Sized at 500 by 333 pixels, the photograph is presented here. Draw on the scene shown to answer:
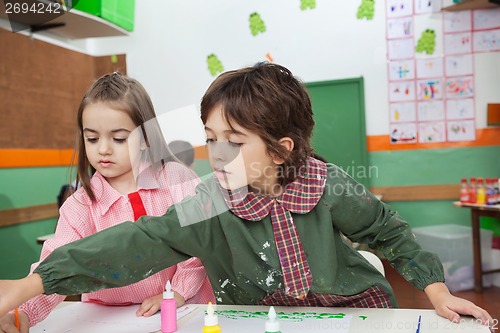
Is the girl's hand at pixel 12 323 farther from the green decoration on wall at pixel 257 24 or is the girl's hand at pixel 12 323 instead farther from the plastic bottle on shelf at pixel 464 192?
the green decoration on wall at pixel 257 24

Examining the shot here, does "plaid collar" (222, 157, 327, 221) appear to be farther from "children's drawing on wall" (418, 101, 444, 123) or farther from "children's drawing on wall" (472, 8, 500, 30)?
"children's drawing on wall" (472, 8, 500, 30)

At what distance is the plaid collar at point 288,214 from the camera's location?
3.58 ft

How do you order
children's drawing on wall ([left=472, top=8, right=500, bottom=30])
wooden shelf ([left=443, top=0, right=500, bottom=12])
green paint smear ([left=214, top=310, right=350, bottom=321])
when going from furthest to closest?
1. children's drawing on wall ([left=472, top=8, right=500, bottom=30])
2. wooden shelf ([left=443, top=0, right=500, bottom=12])
3. green paint smear ([left=214, top=310, right=350, bottom=321])

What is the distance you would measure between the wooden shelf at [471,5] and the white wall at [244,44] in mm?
556

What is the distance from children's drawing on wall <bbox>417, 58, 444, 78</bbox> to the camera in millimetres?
4184

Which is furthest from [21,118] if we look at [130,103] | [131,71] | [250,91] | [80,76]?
[250,91]

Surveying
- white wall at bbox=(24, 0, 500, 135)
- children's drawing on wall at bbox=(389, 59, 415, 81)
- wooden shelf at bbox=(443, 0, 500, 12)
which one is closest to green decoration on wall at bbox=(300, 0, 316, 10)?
white wall at bbox=(24, 0, 500, 135)

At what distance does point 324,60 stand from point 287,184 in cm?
346

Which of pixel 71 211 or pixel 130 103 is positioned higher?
pixel 130 103

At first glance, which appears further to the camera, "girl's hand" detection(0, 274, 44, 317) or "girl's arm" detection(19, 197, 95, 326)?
"girl's arm" detection(19, 197, 95, 326)

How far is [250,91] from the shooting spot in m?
1.14

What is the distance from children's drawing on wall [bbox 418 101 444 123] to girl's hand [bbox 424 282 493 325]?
134 inches

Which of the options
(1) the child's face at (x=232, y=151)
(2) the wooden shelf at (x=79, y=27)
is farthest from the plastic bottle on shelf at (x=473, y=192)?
(1) the child's face at (x=232, y=151)

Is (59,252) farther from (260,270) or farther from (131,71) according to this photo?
(131,71)
